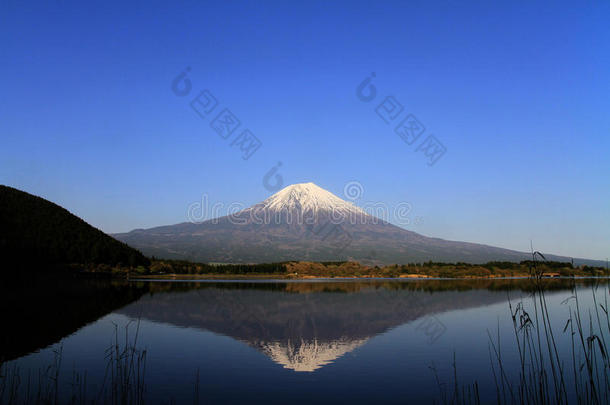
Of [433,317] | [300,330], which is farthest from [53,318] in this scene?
[433,317]

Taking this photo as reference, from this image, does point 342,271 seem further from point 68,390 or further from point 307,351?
point 68,390

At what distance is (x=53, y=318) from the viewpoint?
1113 inches

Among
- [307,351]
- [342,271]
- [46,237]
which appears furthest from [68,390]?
[342,271]

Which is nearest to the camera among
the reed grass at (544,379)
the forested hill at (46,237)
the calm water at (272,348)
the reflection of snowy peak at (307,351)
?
the reed grass at (544,379)

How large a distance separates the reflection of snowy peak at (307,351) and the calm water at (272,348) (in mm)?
43

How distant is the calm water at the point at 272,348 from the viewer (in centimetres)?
1431

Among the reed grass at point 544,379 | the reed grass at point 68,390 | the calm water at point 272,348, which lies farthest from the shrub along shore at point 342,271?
the reed grass at point 544,379

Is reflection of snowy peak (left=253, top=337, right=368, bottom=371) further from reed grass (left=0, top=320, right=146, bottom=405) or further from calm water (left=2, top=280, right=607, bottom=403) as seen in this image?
reed grass (left=0, top=320, right=146, bottom=405)

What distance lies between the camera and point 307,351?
20.7 metres

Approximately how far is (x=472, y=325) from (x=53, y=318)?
2480 centimetres

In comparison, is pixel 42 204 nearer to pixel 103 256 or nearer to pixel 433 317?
pixel 103 256

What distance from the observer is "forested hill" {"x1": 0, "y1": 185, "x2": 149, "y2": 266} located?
217 feet

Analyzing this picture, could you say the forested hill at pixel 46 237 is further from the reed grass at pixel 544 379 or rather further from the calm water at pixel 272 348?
the reed grass at pixel 544 379

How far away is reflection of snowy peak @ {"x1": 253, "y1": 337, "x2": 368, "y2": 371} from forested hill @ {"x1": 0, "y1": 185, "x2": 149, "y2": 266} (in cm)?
4677
